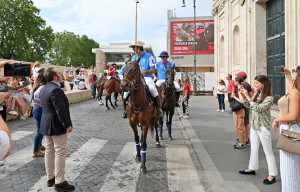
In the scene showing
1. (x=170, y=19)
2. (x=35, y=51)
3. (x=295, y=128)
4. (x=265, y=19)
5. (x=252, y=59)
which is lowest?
(x=295, y=128)

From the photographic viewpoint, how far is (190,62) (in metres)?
37.9

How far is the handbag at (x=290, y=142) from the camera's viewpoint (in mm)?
2826

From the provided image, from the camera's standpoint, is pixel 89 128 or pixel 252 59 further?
pixel 252 59

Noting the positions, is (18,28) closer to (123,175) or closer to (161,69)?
(161,69)

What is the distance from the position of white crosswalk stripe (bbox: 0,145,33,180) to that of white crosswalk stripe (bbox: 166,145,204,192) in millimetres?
3166

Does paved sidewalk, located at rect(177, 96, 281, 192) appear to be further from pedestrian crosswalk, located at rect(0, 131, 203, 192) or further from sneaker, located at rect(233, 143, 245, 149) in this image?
pedestrian crosswalk, located at rect(0, 131, 203, 192)

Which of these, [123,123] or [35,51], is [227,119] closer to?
[123,123]

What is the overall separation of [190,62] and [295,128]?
3570 centimetres

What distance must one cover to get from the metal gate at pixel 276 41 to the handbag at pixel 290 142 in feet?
32.5

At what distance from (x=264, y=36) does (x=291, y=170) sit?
12441 millimetres

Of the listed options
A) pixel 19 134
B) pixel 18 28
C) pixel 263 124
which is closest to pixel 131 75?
pixel 263 124

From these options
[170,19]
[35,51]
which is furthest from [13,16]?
[170,19]

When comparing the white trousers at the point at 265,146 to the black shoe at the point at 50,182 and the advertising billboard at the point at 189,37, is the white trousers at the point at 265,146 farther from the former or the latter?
the advertising billboard at the point at 189,37

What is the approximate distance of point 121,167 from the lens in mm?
4879
